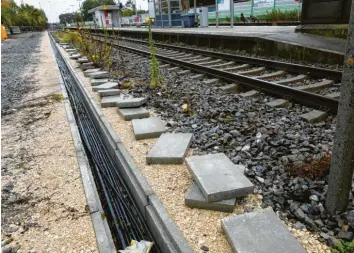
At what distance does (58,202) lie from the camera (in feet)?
9.41

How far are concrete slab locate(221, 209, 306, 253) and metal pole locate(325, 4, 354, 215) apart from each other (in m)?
0.47

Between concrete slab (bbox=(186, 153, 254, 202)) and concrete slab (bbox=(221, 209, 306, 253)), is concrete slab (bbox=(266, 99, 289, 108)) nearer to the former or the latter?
concrete slab (bbox=(186, 153, 254, 202))

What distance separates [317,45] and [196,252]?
733 centimetres

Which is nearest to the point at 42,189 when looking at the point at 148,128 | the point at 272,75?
the point at 148,128

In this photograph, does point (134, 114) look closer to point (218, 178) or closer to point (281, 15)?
point (218, 178)

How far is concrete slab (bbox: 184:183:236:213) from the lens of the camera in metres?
2.40

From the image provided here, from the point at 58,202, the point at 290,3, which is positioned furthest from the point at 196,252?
the point at 290,3

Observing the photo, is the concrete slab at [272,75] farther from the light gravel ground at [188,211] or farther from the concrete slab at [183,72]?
the light gravel ground at [188,211]

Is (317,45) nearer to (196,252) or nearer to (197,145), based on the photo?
(197,145)

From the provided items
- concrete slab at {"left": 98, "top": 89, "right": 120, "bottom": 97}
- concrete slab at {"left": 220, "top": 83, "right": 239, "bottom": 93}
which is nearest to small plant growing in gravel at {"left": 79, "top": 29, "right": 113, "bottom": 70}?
concrete slab at {"left": 98, "top": 89, "right": 120, "bottom": 97}

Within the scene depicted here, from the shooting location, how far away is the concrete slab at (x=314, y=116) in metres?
4.00

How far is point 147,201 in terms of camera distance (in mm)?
2662

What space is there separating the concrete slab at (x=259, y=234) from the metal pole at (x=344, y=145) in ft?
1.55

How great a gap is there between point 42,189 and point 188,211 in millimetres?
1696
